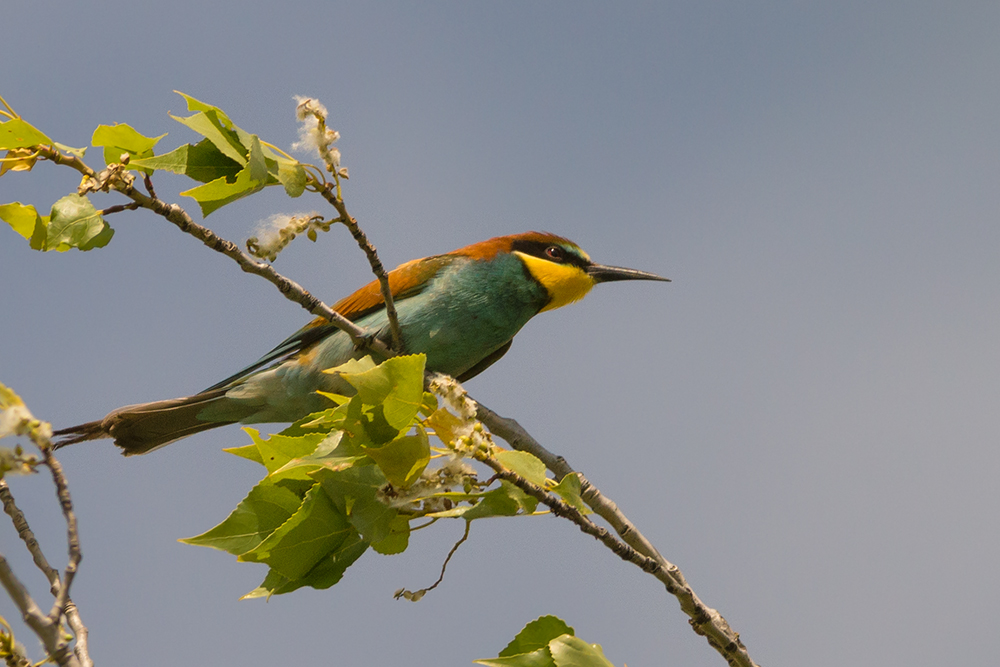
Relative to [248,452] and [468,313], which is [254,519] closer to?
[248,452]

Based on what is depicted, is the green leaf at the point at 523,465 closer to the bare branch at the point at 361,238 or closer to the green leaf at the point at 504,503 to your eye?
the green leaf at the point at 504,503

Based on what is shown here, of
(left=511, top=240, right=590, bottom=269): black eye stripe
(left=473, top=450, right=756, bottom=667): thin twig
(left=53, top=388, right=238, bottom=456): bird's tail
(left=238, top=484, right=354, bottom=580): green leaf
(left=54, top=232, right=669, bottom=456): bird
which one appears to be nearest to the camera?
(left=473, top=450, right=756, bottom=667): thin twig

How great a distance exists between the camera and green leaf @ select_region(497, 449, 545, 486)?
6.09ft

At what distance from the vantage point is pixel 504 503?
1.88 meters

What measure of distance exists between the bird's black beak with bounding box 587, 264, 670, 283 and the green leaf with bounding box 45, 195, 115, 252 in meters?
2.90

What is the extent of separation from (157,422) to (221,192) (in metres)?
1.87

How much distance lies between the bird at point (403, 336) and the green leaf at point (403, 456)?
1782mm

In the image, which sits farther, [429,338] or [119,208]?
[429,338]

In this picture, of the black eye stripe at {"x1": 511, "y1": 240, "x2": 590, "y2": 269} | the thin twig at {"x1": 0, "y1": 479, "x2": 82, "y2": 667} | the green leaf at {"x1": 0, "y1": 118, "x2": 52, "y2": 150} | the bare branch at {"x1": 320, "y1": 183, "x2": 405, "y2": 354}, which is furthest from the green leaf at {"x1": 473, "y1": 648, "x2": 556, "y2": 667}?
the black eye stripe at {"x1": 511, "y1": 240, "x2": 590, "y2": 269}

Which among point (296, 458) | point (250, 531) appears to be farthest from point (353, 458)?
point (250, 531)

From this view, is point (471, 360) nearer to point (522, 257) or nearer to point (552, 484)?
point (522, 257)

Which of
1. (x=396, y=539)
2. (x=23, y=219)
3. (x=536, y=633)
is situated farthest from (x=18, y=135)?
(x=536, y=633)

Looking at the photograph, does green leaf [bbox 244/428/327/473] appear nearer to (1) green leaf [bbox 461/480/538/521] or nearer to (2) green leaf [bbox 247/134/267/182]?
(1) green leaf [bbox 461/480/538/521]

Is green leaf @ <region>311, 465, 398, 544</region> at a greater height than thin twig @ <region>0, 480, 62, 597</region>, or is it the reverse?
Result: thin twig @ <region>0, 480, 62, 597</region>
